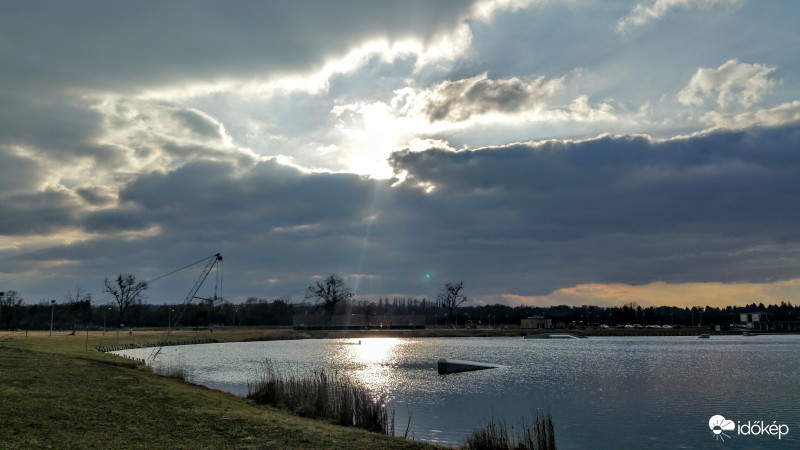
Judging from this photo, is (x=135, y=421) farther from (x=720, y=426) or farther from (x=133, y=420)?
(x=720, y=426)

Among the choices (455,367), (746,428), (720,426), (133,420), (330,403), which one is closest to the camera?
(133,420)

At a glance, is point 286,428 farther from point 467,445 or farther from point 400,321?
point 400,321

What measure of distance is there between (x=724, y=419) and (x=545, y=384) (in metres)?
15.9

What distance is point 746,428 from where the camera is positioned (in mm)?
26453

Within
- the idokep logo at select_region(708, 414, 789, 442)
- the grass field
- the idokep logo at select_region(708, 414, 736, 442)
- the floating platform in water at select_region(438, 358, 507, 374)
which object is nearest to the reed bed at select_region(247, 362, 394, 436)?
the grass field

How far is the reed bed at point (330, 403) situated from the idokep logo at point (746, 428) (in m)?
15.0

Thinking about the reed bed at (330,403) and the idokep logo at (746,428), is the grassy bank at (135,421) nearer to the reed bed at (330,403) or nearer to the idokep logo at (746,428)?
the reed bed at (330,403)

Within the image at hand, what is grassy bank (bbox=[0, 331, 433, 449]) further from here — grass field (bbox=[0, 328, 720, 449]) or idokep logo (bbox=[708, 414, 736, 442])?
idokep logo (bbox=[708, 414, 736, 442])

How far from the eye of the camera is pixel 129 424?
17.9 meters

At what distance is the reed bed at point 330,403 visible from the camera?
74.6ft

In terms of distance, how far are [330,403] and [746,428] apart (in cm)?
2016

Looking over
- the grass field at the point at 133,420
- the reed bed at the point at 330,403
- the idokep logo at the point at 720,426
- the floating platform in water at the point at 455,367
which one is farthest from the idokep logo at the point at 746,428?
the floating platform in water at the point at 455,367

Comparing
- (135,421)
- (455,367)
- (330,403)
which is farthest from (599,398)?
(135,421)

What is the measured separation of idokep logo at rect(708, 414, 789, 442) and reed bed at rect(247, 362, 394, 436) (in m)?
15.0
